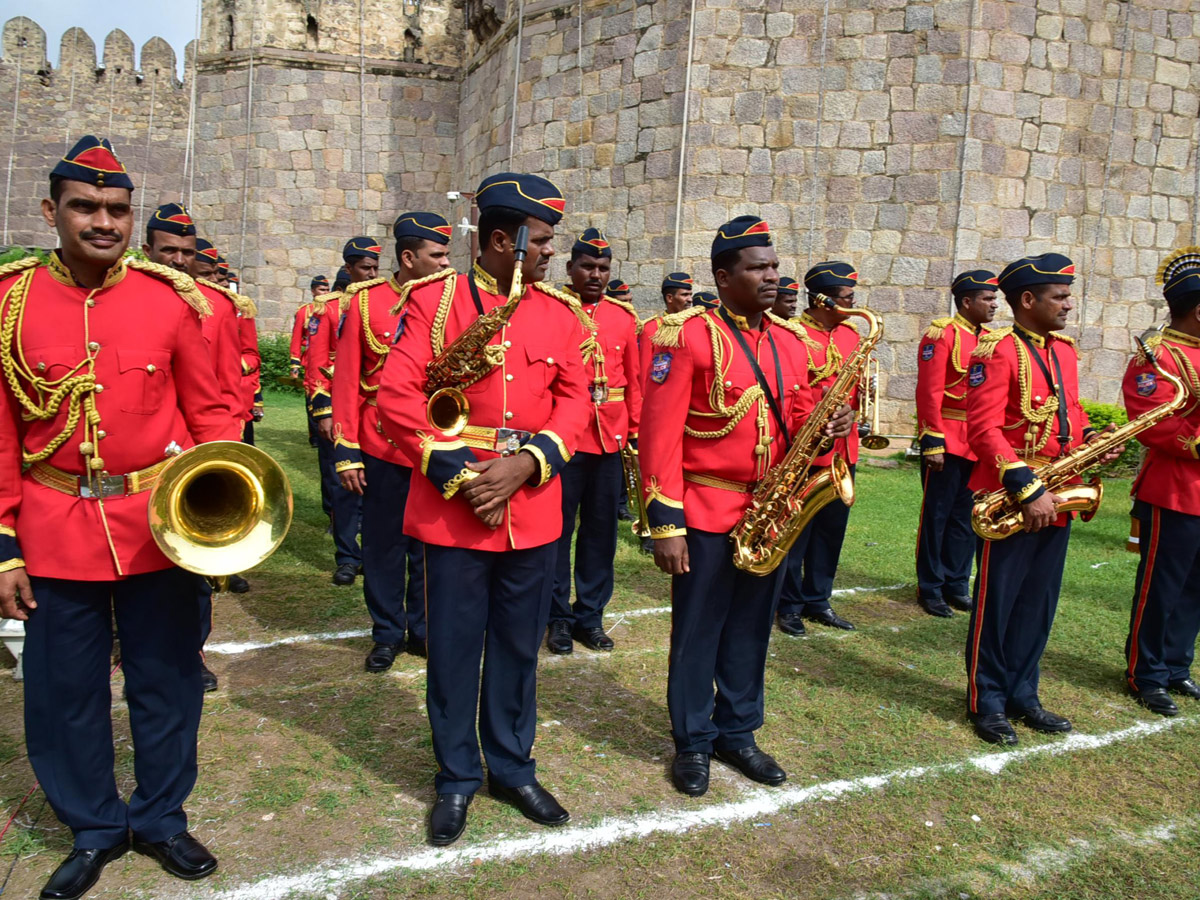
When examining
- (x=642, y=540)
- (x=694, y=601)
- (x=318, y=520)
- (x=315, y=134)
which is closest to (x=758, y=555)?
(x=694, y=601)

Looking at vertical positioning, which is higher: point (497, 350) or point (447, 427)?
point (497, 350)

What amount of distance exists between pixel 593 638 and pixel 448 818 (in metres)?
2.41

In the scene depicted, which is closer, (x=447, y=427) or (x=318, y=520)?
(x=447, y=427)

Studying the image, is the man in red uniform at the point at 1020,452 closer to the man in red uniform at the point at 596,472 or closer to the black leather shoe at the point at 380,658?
the man in red uniform at the point at 596,472

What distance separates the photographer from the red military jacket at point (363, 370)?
5.51 meters

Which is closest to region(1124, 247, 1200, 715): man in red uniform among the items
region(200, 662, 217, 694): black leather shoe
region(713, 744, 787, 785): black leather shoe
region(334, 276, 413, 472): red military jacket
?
region(713, 744, 787, 785): black leather shoe

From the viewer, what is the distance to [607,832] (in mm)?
3707

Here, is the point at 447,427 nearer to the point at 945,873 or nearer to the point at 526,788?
the point at 526,788

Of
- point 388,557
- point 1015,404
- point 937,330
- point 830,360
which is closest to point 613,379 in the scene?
point 830,360

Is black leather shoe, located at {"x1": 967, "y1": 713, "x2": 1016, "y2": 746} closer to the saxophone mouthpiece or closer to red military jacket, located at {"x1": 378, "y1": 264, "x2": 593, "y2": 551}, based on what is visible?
red military jacket, located at {"x1": 378, "y1": 264, "x2": 593, "y2": 551}

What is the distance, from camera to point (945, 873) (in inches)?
139

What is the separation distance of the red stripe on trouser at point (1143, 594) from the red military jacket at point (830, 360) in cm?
180

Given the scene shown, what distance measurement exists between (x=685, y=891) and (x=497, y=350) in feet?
7.16

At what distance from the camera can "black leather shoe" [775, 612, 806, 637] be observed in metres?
6.32
